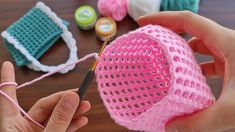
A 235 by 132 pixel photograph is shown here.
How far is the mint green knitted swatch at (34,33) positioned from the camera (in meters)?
0.79

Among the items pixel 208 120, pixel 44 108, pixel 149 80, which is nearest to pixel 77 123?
pixel 44 108

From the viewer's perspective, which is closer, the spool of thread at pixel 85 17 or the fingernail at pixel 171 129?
the fingernail at pixel 171 129

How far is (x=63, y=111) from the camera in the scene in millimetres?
527

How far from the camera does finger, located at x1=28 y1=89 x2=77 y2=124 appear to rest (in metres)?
0.65

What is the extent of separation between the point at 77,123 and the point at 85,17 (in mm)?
270

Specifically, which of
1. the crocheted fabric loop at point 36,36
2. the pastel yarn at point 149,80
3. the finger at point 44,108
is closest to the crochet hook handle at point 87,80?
the pastel yarn at point 149,80

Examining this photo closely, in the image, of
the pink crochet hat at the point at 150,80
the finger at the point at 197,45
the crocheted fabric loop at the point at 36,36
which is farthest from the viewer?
the crocheted fabric loop at the point at 36,36

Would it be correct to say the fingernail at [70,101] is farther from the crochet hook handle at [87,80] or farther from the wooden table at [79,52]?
the wooden table at [79,52]

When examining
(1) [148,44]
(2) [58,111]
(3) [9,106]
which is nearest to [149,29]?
(1) [148,44]

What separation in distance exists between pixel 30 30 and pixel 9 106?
23cm

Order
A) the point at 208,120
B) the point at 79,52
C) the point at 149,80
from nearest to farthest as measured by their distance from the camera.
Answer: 1. the point at 208,120
2. the point at 149,80
3. the point at 79,52

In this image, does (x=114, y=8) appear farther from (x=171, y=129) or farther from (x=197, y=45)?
(x=171, y=129)

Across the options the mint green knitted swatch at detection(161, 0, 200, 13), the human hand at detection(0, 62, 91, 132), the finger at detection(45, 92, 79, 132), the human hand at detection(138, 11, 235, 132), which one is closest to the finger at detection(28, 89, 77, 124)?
the human hand at detection(0, 62, 91, 132)

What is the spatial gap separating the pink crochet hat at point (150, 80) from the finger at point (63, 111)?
0.15 feet
